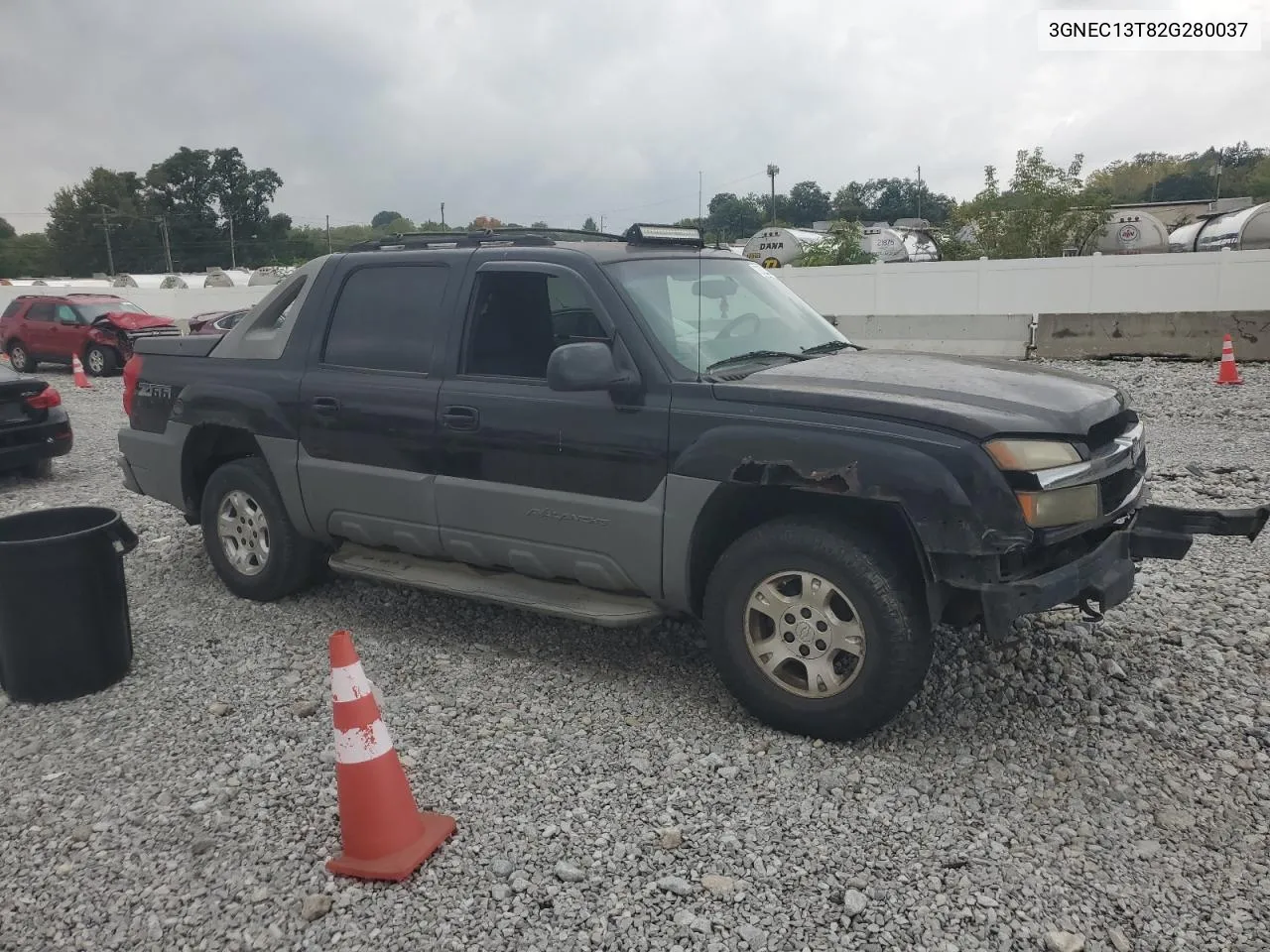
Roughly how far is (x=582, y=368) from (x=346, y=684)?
1.49 meters

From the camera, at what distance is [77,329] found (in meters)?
20.4

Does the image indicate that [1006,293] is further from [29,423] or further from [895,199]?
[895,199]

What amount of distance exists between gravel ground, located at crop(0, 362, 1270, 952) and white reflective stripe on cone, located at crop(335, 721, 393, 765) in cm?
37

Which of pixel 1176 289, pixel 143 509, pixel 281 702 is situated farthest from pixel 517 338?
pixel 1176 289

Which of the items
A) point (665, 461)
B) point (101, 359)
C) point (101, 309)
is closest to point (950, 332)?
point (665, 461)

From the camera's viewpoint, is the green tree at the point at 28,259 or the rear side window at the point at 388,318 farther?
the green tree at the point at 28,259

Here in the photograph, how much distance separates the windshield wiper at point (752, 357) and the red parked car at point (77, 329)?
59.5 ft

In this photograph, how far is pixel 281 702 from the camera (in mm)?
4457

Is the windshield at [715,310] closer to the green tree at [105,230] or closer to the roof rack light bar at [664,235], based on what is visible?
the roof rack light bar at [664,235]

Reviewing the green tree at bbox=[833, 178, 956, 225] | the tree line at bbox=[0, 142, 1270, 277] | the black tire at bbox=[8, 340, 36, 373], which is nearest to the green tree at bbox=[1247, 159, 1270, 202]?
the tree line at bbox=[0, 142, 1270, 277]

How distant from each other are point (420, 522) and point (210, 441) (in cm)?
176

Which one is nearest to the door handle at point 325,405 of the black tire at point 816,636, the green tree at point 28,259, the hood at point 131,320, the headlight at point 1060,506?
the black tire at point 816,636

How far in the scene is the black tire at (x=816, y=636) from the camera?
3.59 m

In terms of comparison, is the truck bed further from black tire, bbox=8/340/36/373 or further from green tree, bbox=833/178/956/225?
green tree, bbox=833/178/956/225
